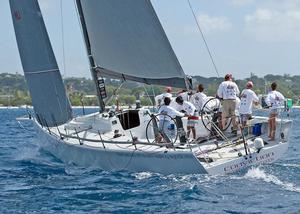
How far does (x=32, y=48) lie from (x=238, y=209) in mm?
10898

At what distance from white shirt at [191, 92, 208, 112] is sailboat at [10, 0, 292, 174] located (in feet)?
1.31

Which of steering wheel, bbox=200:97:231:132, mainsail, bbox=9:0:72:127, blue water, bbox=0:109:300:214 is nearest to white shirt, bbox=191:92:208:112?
steering wheel, bbox=200:97:231:132

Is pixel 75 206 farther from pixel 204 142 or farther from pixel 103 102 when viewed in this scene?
pixel 103 102

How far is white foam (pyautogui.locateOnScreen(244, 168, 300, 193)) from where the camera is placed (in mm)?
13568

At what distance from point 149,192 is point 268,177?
2787 mm

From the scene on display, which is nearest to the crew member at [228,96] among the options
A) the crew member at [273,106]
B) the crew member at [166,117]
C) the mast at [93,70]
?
the crew member at [273,106]

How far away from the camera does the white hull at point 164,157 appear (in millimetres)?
14375

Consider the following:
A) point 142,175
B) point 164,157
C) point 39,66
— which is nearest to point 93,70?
point 39,66

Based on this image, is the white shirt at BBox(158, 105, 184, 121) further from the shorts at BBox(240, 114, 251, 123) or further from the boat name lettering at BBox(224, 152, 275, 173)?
the shorts at BBox(240, 114, 251, 123)

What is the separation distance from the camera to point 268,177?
47.4 ft

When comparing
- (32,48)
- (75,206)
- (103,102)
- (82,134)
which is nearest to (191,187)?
(75,206)

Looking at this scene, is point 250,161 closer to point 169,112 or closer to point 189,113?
point 189,113

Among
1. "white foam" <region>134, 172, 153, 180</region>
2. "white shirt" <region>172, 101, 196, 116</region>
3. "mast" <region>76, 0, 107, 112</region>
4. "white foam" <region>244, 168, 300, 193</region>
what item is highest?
"mast" <region>76, 0, 107, 112</region>

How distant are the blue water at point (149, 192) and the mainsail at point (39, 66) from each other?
3870 mm
